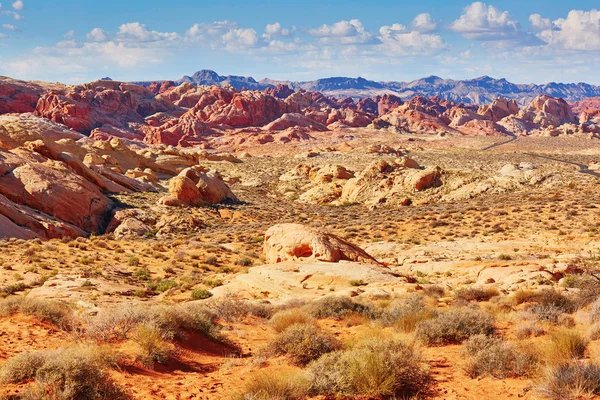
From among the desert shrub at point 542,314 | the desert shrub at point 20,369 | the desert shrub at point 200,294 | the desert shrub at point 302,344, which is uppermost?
the desert shrub at point 20,369

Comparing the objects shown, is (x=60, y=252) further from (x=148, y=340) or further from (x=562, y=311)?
(x=562, y=311)

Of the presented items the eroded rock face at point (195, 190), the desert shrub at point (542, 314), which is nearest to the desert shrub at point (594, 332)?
the desert shrub at point (542, 314)

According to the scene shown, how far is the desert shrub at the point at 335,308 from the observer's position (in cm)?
1309

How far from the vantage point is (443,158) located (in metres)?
77.7

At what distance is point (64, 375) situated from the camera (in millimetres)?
6594

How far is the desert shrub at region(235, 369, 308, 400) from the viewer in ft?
21.7

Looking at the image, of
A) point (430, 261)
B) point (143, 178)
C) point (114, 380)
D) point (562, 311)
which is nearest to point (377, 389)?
point (114, 380)

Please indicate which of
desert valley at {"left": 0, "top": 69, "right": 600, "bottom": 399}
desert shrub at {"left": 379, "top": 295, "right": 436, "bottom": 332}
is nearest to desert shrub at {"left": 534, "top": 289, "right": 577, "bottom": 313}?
desert valley at {"left": 0, "top": 69, "right": 600, "bottom": 399}

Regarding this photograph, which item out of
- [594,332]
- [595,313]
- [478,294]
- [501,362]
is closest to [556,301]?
[595,313]

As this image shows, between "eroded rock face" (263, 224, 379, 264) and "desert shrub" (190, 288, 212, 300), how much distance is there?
500cm

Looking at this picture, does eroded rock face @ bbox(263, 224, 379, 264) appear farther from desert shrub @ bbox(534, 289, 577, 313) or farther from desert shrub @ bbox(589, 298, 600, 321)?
desert shrub @ bbox(589, 298, 600, 321)

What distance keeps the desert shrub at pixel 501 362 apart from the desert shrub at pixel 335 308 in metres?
4.77

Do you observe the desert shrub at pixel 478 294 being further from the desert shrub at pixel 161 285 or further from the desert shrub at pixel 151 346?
the desert shrub at pixel 161 285

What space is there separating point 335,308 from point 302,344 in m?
4.39
